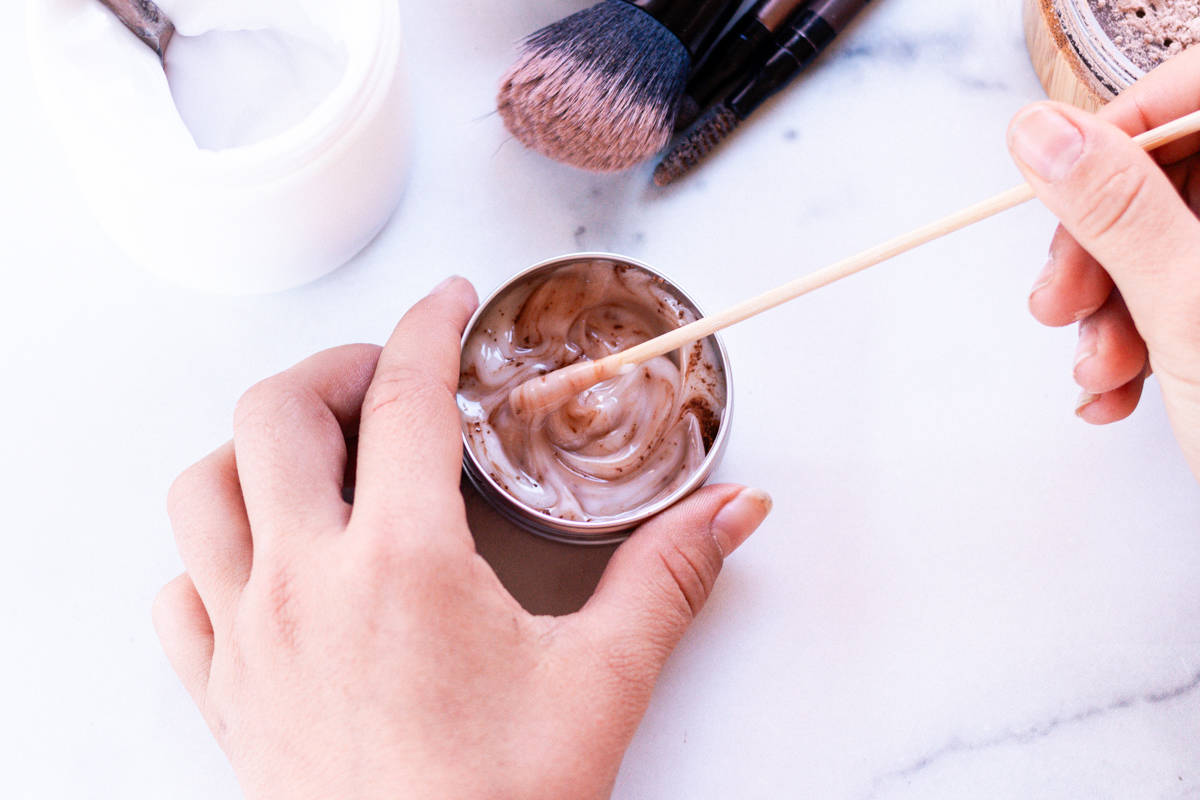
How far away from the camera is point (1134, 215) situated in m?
0.54

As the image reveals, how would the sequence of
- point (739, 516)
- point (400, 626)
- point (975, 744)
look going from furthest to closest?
point (975, 744) → point (739, 516) → point (400, 626)

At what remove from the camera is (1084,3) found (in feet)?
2.38

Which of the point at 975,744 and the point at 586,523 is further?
the point at 975,744

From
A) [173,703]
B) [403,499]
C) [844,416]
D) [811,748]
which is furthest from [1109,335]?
[173,703]

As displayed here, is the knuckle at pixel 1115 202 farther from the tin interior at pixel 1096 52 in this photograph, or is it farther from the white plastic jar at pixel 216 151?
the white plastic jar at pixel 216 151

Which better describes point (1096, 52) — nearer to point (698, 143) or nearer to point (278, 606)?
point (698, 143)

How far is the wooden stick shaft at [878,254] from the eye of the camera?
21.0 inches

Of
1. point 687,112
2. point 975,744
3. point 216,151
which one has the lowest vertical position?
point 975,744

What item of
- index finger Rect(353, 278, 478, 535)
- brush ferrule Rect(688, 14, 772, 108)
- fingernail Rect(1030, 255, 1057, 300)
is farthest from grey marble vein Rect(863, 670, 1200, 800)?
brush ferrule Rect(688, 14, 772, 108)

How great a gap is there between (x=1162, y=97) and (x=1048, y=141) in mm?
180

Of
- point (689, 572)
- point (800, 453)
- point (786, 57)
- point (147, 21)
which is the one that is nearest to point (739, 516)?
point (689, 572)

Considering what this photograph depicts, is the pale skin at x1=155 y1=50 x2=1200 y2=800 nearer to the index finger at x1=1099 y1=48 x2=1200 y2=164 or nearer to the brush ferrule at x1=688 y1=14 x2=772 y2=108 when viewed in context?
the index finger at x1=1099 y1=48 x2=1200 y2=164

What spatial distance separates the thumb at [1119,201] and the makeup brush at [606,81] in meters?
0.27

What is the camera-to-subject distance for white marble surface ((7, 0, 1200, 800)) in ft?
2.52
